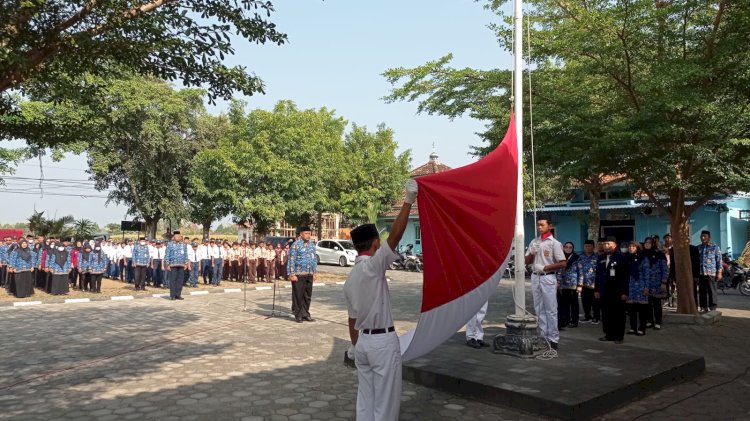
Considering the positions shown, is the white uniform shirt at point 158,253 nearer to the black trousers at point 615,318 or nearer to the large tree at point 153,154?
the large tree at point 153,154

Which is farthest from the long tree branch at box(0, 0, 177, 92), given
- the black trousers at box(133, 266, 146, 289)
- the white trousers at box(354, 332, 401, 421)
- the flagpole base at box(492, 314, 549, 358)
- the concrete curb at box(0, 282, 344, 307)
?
the black trousers at box(133, 266, 146, 289)

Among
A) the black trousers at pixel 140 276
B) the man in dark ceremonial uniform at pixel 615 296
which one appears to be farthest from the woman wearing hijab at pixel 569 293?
the black trousers at pixel 140 276

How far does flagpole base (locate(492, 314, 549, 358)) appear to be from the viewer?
6.86 m

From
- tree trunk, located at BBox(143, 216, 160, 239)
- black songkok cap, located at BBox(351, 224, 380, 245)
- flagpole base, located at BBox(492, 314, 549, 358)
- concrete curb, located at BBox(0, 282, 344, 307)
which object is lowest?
concrete curb, located at BBox(0, 282, 344, 307)

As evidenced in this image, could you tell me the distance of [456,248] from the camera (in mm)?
4551

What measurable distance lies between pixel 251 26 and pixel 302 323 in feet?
21.8

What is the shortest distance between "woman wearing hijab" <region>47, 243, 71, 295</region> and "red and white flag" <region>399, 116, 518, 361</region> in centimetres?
1424

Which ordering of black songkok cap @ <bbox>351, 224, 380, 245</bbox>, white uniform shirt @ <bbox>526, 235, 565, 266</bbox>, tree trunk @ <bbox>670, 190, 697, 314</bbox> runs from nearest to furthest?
black songkok cap @ <bbox>351, 224, 380, 245</bbox>, white uniform shirt @ <bbox>526, 235, 565, 266</bbox>, tree trunk @ <bbox>670, 190, 697, 314</bbox>

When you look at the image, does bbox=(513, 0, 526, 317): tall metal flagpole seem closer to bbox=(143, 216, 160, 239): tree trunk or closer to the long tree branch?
the long tree branch

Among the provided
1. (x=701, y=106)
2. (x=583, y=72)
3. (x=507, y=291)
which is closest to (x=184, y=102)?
(x=507, y=291)

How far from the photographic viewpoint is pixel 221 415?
197 inches

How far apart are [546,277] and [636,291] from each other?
2.59m

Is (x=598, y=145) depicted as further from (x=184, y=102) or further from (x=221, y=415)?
(x=184, y=102)

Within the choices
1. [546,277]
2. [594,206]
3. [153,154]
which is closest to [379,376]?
[546,277]
